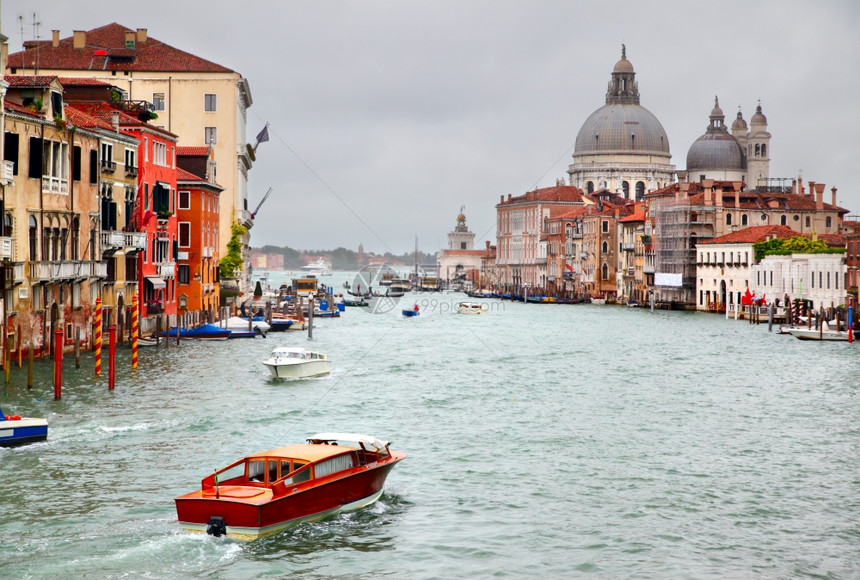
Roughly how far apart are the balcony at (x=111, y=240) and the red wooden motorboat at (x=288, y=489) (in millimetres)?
20088

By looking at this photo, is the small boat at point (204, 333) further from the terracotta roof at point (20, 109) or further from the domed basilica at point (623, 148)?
the domed basilica at point (623, 148)

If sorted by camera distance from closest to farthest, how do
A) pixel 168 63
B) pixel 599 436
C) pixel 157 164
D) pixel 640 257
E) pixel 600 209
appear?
1. pixel 599 436
2. pixel 157 164
3. pixel 168 63
4. pixel 640 257
5. pixel 600 209

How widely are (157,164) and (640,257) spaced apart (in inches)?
2313

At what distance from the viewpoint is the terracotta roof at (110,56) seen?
58.3 m

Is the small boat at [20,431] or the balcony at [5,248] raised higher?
the balcony at [5,248]

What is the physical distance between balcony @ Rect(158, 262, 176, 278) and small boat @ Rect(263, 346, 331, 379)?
488 inches

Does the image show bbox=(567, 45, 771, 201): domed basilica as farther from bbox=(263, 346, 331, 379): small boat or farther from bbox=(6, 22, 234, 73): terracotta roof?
bbox=(263, 346, 331, 379): small boat

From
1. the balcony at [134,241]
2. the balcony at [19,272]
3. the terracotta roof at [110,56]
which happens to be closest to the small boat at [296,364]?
the balcony at [19,272]

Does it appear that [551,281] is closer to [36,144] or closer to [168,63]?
[168,63]

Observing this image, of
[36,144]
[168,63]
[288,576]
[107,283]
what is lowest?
[288,576]

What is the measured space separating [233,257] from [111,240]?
21.4 metres

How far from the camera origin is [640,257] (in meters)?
94.5

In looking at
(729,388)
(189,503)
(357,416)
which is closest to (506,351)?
(729,388)

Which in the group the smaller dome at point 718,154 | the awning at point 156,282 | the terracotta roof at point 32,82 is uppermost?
the smaller dome at point 718,154
